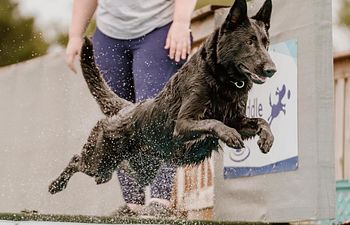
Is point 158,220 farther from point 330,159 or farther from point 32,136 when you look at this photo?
point 32,136

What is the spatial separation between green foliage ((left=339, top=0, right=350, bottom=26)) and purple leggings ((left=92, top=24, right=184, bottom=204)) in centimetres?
1201

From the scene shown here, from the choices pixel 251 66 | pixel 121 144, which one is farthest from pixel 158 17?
pixel 251 66

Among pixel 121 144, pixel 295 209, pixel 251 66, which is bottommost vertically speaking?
pixel 295 209

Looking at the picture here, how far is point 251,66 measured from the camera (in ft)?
13.0

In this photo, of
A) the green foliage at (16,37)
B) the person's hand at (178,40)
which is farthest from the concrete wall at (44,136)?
the green foliage at (16,37)

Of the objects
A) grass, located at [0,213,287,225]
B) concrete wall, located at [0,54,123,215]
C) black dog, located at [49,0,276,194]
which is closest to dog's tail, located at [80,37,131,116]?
black dog, located at [49,0,276,194]

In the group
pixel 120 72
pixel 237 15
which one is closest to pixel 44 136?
pixel 120 72

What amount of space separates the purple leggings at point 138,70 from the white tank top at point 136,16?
31 millimetres

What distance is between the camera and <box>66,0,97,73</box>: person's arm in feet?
16.7

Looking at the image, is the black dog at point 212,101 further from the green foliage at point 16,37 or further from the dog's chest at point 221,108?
the green foliage at point 16,37

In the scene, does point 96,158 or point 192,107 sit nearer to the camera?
point 192,107

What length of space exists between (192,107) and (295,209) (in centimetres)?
129

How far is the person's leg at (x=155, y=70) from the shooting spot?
190 inches

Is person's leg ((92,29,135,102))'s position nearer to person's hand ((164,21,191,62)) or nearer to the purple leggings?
the purple leggings
